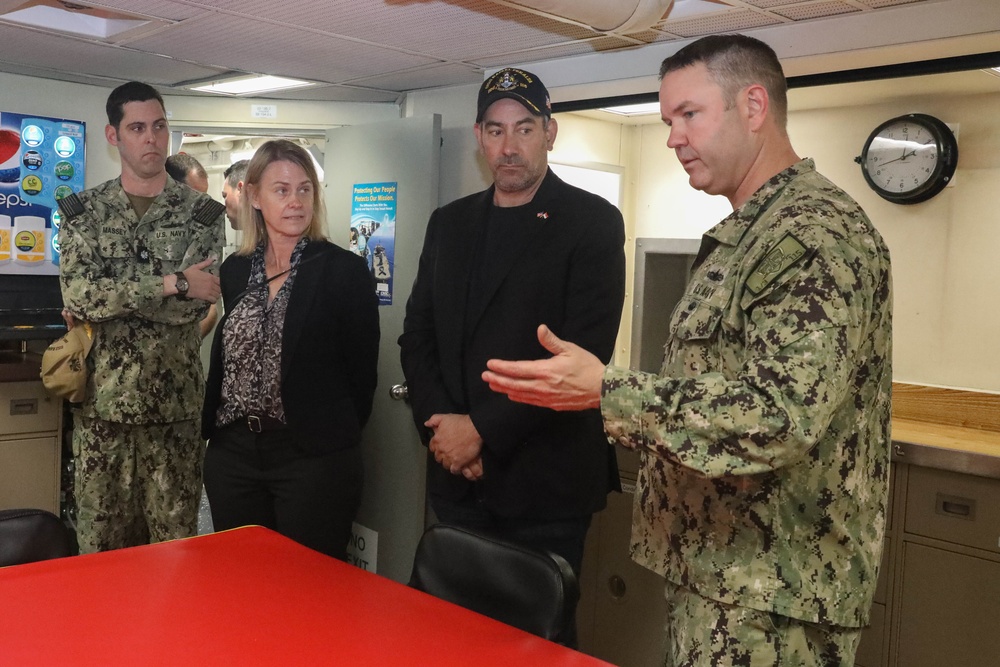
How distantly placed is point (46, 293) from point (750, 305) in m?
3.75

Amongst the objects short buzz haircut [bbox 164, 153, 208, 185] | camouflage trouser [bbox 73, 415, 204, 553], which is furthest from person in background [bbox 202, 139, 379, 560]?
short buzz haircut [bbox 164, 153, 208, 185]

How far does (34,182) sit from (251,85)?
3.60 ft

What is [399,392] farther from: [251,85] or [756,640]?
[756,640]

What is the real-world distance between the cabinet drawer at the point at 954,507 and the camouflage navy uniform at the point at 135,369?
2443 millimetres

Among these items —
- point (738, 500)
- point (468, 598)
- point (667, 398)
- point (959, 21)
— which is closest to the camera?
point (667, 398)

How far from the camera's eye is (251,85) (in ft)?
14.2

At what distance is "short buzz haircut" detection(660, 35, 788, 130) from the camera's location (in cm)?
163

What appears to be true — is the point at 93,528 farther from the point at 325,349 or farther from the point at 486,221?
the point at 486,221

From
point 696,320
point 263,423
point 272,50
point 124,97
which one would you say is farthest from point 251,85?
point 696,320

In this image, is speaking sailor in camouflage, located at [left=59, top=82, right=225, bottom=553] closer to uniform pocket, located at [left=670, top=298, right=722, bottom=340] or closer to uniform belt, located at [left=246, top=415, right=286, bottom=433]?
uniform belt, located at [left=246, top=415, right=286, bottom=433]

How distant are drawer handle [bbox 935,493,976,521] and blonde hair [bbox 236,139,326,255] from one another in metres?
2.13

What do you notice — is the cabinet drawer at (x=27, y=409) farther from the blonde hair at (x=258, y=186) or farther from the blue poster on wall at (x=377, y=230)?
the blonde hair at (x=258, y=186)

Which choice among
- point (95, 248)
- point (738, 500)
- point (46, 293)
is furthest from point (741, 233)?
point (46, 293)

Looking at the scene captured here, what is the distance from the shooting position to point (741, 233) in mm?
1617
